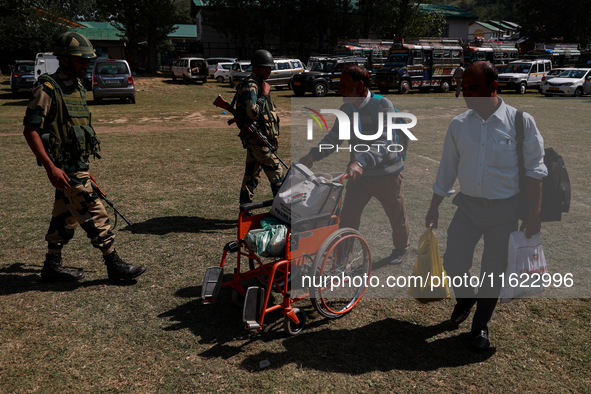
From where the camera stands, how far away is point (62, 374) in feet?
11.1

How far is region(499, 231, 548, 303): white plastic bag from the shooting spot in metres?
3.44

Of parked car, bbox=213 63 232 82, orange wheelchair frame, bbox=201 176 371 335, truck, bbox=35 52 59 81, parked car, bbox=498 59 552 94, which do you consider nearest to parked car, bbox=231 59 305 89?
parked car, bbox=213 63 232 82

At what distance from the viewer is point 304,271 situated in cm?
421

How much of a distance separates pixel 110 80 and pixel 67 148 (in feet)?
58.8

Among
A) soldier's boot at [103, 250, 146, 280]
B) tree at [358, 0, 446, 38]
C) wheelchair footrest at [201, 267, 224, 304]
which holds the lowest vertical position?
soldier's boot at [103, 250, 146, 280]

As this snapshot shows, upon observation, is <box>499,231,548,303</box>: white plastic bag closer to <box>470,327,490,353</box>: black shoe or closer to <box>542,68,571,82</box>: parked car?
<box>470,327,490,353</box>: black shoe

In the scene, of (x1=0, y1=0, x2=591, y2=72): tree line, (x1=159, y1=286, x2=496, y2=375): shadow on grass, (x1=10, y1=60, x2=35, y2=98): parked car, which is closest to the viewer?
(x1=159, y1=286, x2=496, y2=375): shadow on grass

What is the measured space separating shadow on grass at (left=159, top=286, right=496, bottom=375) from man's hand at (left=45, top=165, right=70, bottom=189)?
1.41 m

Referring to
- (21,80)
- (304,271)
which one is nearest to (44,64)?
(21,80)

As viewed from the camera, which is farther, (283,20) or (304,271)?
(283,20)

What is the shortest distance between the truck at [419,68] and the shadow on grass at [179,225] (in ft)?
72.4

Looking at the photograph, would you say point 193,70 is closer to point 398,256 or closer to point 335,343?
point 398,256

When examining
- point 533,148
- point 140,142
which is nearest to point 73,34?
point 533,148

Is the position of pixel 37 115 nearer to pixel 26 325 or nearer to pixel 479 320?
pixel 26 325
